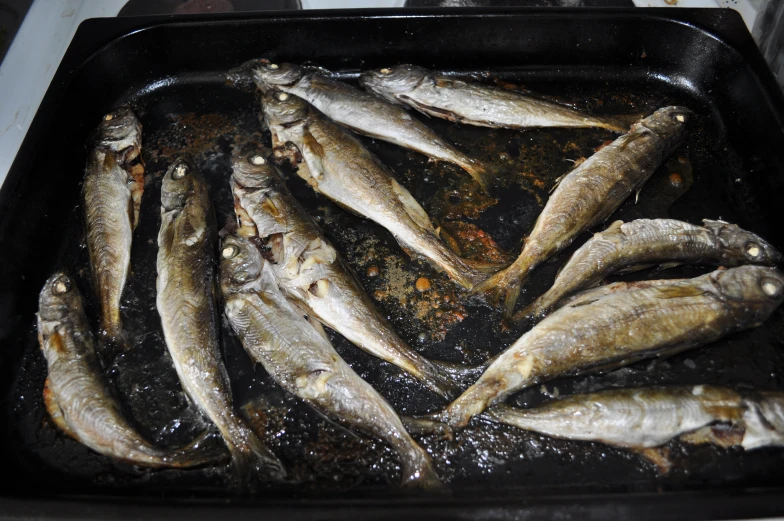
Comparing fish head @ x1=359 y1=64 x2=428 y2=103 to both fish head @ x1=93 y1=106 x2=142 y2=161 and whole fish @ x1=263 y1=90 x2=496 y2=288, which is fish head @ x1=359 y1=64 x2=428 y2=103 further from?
fish head @ x1=93 y1=106 x2=142 y2=161

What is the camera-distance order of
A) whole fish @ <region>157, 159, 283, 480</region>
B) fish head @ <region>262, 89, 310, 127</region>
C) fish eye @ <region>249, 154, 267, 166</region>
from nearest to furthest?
whole fish @ <region>157, 159, 283, 480</region>
fish eye @ <region>249, 154, 267, 166</region>
fish head @ <region>262, 89, 310, 127</region>

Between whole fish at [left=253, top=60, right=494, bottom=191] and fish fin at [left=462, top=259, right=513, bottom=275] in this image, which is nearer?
fish fin at [left=462, top=259, right=513, bottom=275]

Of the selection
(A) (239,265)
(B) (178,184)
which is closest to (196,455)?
(A) (239,265)

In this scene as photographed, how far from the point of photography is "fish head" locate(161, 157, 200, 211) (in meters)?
Result: 2.95

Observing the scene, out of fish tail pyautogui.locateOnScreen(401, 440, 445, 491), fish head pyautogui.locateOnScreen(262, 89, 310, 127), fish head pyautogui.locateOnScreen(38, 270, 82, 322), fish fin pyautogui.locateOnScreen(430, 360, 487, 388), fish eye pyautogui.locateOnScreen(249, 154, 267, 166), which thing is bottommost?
fish tail pyautogui.locateOnScreen(401, 440, 445, 491)

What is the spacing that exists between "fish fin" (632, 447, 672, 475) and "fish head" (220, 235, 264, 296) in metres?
1.94

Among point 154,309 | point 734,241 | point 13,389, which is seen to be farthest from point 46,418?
point 734,241

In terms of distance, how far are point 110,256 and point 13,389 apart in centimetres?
76

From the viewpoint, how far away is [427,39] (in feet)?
11.9

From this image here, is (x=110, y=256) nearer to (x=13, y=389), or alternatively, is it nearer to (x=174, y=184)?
(x=174, y=184)

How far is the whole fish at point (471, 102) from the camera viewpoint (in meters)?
3.40

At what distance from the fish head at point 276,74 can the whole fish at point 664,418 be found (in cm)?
254

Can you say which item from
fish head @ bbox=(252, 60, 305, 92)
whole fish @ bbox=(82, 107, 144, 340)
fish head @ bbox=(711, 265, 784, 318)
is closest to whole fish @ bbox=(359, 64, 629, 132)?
fish head @ bbox=(252, 60, 305, 92)

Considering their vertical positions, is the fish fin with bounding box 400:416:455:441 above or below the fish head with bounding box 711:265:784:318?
below
